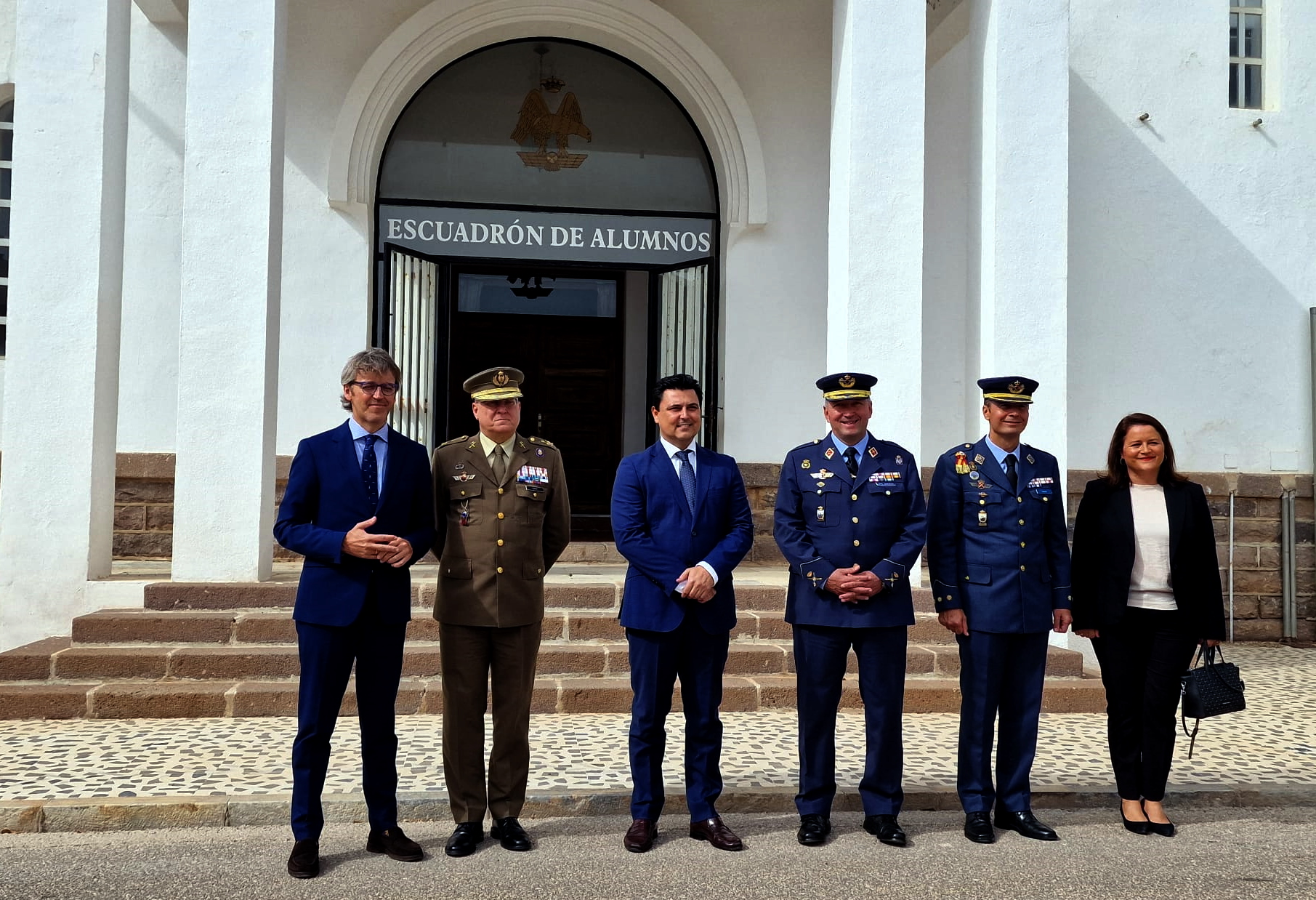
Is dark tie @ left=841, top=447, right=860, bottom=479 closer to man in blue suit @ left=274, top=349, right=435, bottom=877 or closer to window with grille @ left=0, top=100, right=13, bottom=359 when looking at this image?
man in blue suit @ left=274, top=349, right=435, bottom=877

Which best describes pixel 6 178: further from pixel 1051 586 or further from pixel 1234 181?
pixel 1234 181

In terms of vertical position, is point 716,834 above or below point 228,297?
below

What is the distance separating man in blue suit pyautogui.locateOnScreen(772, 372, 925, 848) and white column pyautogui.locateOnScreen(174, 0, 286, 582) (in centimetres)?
456

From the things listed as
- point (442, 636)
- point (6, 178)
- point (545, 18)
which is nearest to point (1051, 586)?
point (442, 636)

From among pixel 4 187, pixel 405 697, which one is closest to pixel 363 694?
pixel 405 697

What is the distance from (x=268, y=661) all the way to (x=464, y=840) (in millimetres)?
3245

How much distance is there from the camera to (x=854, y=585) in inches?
186

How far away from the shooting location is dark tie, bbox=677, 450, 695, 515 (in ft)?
16.1

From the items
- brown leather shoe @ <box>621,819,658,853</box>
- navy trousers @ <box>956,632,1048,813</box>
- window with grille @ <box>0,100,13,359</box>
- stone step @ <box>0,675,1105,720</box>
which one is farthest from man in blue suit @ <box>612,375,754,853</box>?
window with grille @ <box>0,100,13,359</box>

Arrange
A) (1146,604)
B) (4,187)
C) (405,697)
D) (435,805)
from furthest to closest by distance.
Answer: (4,187)
(405,697)
(435,805)
(1146,604)

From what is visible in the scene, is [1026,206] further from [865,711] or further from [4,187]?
[4,187]

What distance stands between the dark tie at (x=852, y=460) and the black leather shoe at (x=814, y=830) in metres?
1.44

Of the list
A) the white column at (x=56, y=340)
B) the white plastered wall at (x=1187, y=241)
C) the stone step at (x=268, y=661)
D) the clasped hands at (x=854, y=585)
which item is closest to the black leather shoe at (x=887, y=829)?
the clasped hands at (x=854, y=585)

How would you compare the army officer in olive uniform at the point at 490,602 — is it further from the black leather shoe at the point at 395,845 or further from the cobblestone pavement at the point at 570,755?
the cobblestone pavement at the point at 570,755
